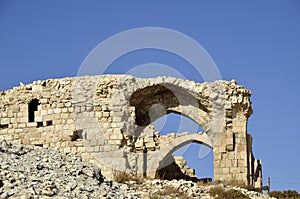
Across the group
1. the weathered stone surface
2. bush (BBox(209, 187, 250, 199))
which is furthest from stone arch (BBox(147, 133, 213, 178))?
the weathered stone surface

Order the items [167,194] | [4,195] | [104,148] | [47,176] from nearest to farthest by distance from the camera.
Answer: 1. [4,195]
2. [47,176]
3. [167,194]
4. [104,148]

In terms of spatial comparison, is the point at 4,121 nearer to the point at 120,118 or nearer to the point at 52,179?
the point at 120,118

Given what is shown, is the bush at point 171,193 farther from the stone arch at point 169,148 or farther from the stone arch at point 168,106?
the stone arch at point 168,106

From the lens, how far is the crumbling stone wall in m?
21.4

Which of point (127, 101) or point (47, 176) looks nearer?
point (47, 176)

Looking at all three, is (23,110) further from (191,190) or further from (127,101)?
(191,190)

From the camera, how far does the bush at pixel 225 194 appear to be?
672 inches

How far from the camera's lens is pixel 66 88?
22.0m

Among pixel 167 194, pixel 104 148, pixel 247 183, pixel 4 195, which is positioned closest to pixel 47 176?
pixel 4 195

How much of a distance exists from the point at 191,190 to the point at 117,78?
18.5ft

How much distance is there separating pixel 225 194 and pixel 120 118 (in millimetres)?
5262

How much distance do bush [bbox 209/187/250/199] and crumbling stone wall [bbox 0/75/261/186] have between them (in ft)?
13.4

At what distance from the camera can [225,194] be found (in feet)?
56.3

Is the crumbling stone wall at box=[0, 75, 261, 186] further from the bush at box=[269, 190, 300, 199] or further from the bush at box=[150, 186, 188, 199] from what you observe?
Result: the bush at box=[150, 186, 188, 199]
